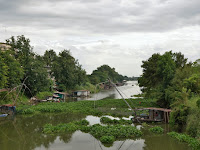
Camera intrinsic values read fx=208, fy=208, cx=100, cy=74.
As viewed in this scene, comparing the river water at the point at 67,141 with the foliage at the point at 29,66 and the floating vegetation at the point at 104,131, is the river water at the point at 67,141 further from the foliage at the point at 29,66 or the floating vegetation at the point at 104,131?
the foliage at the point at 29,66

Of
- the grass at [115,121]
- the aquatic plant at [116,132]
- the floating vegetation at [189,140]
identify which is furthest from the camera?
the grass at [115,121]

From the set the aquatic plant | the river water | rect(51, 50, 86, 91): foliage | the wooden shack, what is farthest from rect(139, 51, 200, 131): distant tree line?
rect(51, 50, 86, 91): foliage

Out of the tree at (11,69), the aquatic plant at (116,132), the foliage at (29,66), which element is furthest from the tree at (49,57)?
the aquatic plant at (116,132)

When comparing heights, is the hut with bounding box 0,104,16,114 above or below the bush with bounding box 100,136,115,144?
above

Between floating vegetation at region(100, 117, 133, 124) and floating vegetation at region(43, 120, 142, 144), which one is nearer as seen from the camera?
floating vegetation at region(43, 120, 142, 144)

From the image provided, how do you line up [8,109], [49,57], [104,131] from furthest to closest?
[49,57]
[8,109]
[104,131]

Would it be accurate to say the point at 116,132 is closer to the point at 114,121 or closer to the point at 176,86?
the point at 114,121

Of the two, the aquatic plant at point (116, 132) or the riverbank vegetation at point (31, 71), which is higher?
the riverbank vegetation at point (31, 71)

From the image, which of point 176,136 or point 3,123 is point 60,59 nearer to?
point 3,123

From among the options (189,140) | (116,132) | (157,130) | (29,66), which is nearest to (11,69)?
(29,66)

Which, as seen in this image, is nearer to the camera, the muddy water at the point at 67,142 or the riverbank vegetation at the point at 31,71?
the muddy water at the point at 67,142

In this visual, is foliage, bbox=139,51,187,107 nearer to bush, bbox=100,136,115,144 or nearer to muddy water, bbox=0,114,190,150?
muddy water, bbox=0,114,190,150

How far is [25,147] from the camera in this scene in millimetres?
17594

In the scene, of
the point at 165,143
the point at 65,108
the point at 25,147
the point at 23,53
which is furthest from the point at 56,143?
the point at 23,53
